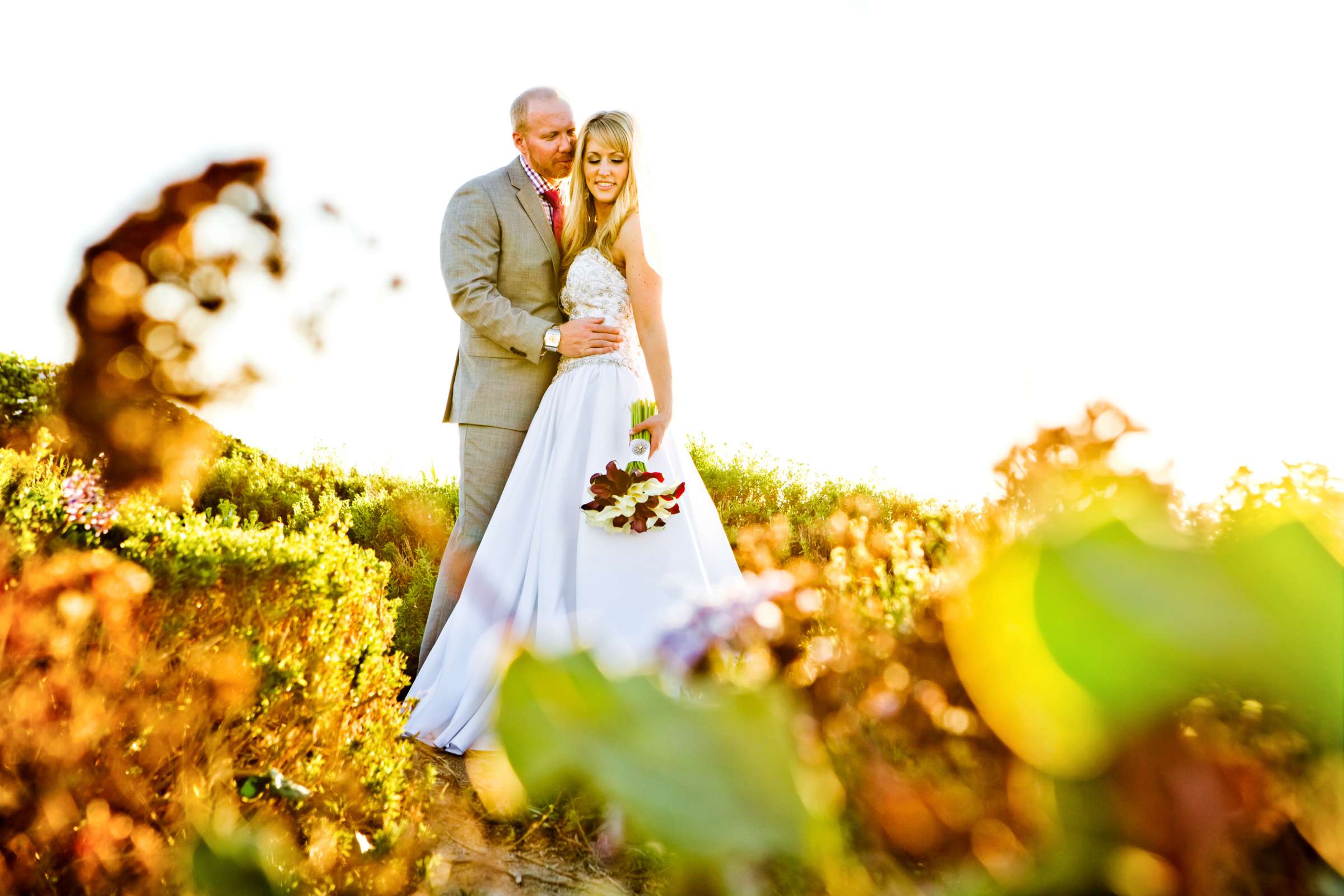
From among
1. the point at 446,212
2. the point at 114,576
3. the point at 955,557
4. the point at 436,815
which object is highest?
the point at 446,212

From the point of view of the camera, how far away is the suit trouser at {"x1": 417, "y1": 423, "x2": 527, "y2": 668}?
176 inches

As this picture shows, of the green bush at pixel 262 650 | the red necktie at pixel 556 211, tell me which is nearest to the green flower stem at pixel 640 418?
the red necktie at pixel 556 211

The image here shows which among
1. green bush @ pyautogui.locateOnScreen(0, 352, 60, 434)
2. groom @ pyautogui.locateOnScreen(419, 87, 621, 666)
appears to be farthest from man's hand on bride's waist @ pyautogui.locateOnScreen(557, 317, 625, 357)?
green bush @ pyautogui.locateOnScreen(0, 352, 60, 434)

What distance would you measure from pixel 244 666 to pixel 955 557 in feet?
6.96

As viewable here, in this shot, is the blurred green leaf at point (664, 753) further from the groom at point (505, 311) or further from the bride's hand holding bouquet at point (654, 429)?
the groom at point (505, 311)

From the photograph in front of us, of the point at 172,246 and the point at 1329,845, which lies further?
the point at 172,246

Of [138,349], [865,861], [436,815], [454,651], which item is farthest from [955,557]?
[138,349]

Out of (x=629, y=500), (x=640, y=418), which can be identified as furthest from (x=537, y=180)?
(x=629, y=500)

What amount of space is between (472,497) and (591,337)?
106 centimetres

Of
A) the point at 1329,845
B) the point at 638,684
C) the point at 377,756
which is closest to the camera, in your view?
the point at 638,684

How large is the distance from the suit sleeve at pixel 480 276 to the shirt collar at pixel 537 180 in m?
0.27

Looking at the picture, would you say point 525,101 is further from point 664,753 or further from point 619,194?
point 664,753

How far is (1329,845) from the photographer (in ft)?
1.06

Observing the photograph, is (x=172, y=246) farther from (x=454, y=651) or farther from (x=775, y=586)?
(x=775, y=586)
